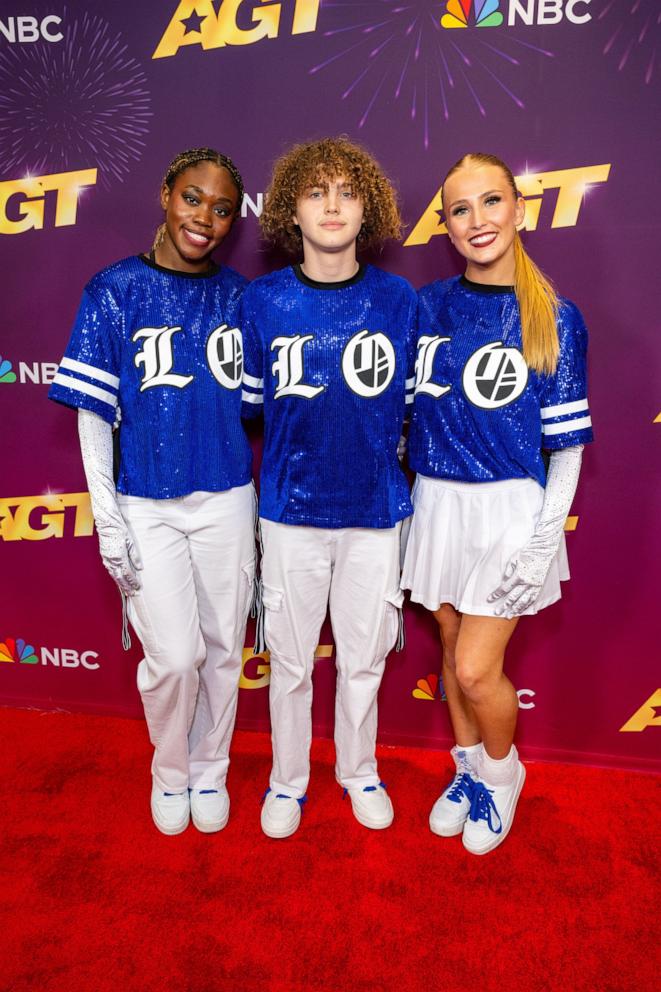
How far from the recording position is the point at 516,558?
1.77 m

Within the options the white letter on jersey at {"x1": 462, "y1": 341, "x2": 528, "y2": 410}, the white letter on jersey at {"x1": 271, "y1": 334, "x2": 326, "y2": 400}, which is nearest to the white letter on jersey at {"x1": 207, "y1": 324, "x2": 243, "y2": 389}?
the white letter on jersey at {"x1": 271, "y1": 334, "x2": 326, "y2": 400}

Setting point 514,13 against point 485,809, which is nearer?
point 514,13

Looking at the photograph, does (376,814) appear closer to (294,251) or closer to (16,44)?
(294,251)

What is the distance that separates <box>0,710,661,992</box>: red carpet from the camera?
159 cm

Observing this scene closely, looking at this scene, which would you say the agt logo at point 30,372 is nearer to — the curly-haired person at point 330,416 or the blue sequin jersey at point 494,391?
the curly-haired person at point 330,416

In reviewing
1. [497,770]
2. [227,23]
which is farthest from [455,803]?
[227,23]

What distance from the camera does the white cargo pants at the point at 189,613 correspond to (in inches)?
73.7

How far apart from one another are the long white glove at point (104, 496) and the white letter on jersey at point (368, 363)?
641mm

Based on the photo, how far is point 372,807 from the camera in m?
2.03

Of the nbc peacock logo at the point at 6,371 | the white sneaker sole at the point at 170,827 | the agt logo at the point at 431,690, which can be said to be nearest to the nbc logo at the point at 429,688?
the agt logo at the point at 431,690

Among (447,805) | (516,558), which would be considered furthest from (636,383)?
(447,805)

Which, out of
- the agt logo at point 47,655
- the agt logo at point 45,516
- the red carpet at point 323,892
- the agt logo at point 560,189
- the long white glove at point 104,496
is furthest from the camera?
the agt logo at point 47,655

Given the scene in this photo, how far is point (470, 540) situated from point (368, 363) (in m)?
0.52

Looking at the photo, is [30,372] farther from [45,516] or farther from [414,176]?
[414,176]
